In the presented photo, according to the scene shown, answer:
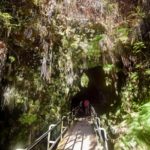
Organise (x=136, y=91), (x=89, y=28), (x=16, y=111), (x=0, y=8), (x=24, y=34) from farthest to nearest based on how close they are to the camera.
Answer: (x=16, y=111), (x=89, y=28), (x=136, y=91), (x=24, y=34), (x=0, y=8)

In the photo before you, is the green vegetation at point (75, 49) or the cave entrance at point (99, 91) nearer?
the green vegetation at point (75, 49)

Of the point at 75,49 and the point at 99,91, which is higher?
the point at 75,49

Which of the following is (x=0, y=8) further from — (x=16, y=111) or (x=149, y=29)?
(x=16, y=111)

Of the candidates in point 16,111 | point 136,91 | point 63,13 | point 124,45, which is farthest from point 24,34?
point 16,111

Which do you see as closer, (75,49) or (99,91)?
(75,49)

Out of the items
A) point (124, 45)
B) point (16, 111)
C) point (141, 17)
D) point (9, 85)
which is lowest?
point (16, 111)

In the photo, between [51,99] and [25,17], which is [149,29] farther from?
[51,99]

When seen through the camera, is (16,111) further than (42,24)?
Yes

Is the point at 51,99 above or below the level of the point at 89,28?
below

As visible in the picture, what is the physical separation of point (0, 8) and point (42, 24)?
154cm

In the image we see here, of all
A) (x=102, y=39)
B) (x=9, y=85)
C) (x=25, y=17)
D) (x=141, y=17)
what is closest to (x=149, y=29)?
(x=141, y=17)

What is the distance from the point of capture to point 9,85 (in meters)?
11.1

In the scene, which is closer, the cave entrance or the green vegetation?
the green vegetation

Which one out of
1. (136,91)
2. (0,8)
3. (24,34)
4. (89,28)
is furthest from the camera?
(89,28)
